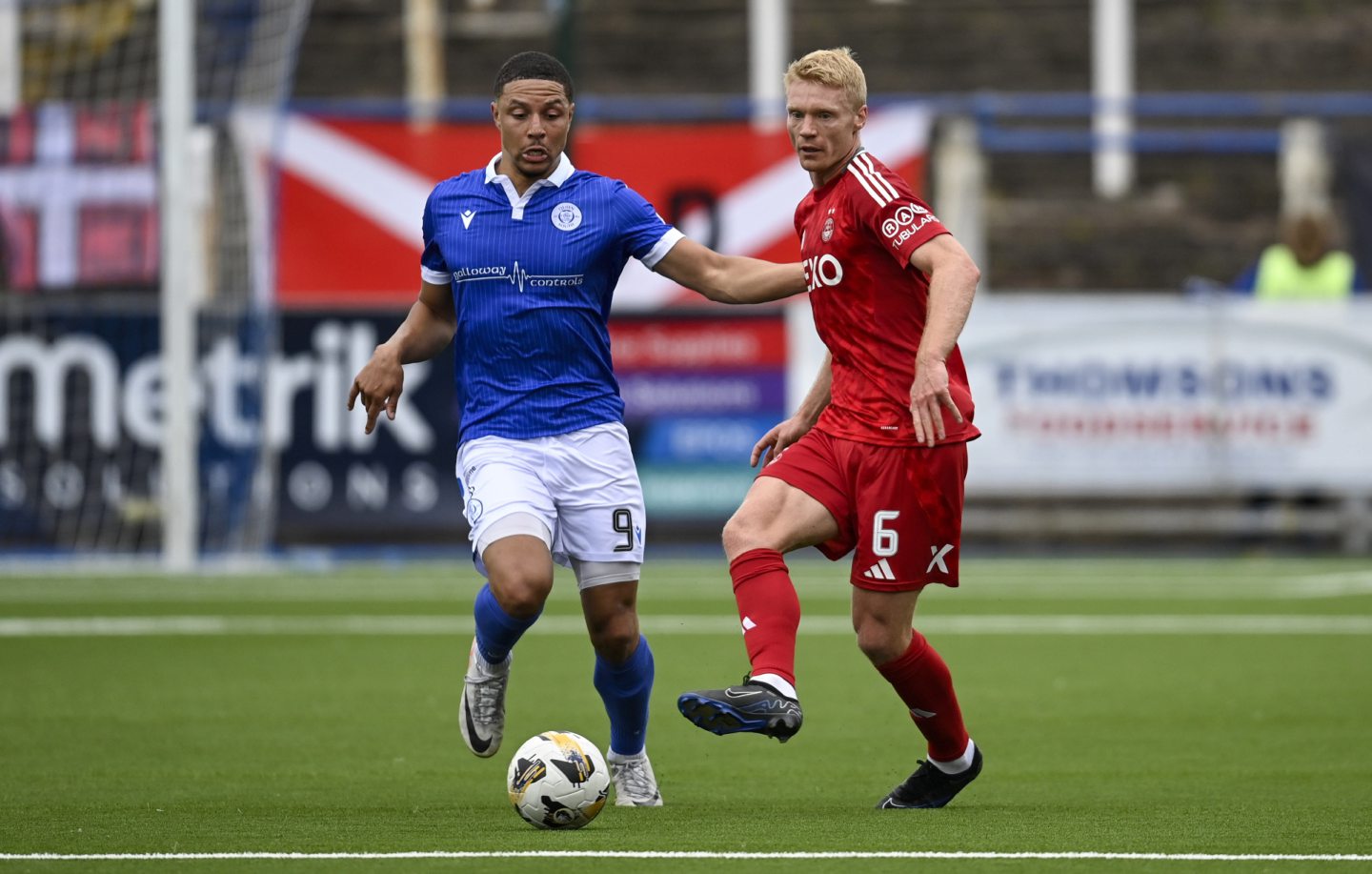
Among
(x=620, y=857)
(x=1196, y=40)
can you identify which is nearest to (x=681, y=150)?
(x=1196, y=40)

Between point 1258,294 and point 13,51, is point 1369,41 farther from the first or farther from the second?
point 13,51

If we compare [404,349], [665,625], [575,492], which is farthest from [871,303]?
[665,625]

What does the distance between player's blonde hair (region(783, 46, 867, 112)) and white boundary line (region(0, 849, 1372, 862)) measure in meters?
2.21

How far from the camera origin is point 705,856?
5.77 m

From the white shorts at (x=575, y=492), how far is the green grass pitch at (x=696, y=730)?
79 centimetres

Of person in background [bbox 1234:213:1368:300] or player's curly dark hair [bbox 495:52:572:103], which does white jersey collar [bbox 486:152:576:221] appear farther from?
person in background [bbox 1234:213:1368:300]

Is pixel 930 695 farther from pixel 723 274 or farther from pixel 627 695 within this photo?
pixel 723 274

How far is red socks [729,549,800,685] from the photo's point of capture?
20.4 feet

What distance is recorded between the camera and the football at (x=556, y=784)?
6309mm

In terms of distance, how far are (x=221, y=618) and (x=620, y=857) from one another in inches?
288

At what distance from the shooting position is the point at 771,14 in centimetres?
2281

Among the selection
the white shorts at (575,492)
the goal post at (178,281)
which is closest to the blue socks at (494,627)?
the white shorts at (575,492)

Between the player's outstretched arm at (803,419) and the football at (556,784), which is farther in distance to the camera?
the player's outstretched arm at (803,419)

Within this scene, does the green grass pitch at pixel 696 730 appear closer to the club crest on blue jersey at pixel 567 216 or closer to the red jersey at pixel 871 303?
the red jersey at pixel 871 303
